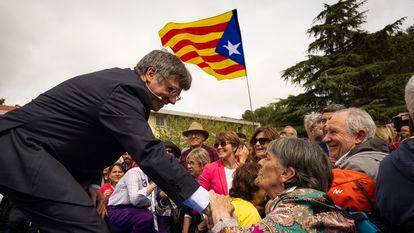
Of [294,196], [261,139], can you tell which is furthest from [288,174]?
[261,139]

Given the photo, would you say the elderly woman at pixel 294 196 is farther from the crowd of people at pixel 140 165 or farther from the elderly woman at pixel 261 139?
the elderly woman at pixel 261 139

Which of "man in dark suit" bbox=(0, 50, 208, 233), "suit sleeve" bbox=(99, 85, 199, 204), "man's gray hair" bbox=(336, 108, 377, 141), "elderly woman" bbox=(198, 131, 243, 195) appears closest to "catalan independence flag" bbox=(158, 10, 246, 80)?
"elderly woman" bbox=(198, 131, 243, 195)

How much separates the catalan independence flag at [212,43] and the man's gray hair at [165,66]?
5495 mm

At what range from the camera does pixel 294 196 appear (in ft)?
7.20

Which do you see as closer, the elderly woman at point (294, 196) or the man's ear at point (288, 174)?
the elderly woman at point (294, 196)

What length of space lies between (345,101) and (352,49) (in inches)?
170

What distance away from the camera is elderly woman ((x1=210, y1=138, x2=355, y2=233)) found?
211cm

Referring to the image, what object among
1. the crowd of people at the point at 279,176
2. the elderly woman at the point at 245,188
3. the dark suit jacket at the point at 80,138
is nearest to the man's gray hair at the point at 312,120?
the crowd of people at the point at 279,176

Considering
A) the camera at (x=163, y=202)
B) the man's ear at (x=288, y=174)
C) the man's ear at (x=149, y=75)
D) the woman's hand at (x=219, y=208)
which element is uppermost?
the man's ear at (x=149, y=75)

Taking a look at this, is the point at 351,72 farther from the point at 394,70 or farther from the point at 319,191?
the point at 319,191

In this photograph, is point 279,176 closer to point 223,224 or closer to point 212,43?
point 223,224

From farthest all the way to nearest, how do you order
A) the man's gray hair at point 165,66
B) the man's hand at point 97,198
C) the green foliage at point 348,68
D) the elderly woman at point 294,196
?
1. the green foliage at point 348,68
2. the man's hand at point 97,198
3. the man's gray hair at point 165,66
4. the elderly woman at point 294,196

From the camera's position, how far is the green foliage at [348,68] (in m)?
26.1

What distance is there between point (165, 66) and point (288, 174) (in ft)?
3.86
